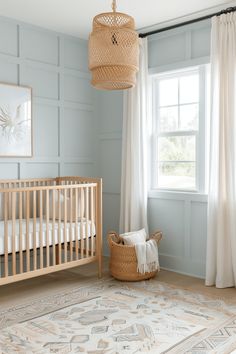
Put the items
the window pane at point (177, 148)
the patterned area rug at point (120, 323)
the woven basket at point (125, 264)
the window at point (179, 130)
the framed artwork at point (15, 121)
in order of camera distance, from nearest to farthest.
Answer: the patterned area rug at point (120, 323), the woven basket at point (125, 264), the framed artwork at point (15, 121), the window at point (179, 130), the window pane at point (177, 148)

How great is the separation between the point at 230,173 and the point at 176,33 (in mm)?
1525

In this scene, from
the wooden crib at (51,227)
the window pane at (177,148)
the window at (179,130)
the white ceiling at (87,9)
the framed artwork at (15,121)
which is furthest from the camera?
the window pane at (177,148)

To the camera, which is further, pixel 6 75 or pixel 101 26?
pixel 6 75

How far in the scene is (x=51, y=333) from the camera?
2551 mm

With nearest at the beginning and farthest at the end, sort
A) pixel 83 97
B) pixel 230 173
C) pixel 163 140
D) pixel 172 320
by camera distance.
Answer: pixel 172 320
pixel 230 173
pixel 163 140
pixel 83 97

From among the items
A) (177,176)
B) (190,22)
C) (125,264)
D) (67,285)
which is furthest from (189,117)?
(67,285)

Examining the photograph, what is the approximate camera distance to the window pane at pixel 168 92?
163 inches

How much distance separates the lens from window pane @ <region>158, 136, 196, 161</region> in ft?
13.2

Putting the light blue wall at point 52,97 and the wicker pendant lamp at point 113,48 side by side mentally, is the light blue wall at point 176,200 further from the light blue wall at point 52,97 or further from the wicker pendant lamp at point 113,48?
the wicker pendant lamp at point 113,48

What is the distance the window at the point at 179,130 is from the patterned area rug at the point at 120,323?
1.20 m

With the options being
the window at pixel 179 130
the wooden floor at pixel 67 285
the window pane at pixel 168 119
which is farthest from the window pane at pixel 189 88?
the wooden floor at pixel 67 285

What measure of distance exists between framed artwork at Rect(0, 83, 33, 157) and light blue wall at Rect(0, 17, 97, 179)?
3.0 inches

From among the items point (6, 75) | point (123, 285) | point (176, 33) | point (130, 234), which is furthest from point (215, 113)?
point (6, 75)

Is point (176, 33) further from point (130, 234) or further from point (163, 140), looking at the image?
point (130, 234)
